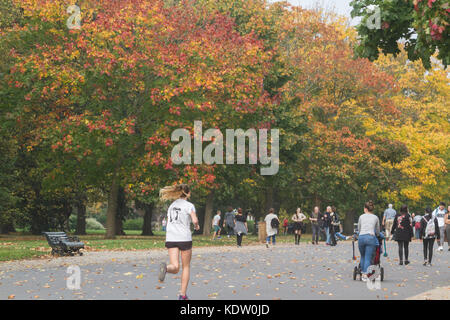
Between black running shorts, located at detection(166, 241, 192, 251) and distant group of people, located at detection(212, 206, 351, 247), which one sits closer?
black running shorts, located at detection(166, 241, 192, 251)

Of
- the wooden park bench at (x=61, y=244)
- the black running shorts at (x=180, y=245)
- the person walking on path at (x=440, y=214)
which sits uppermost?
the person walking on path at (x=440, y=214)

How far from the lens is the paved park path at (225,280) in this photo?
38.6ft

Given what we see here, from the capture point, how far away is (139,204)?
156ft

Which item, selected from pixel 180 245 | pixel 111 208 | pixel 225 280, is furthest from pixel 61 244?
pixel 111 208

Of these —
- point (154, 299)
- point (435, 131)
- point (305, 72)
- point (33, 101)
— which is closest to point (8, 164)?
point (33, 101)

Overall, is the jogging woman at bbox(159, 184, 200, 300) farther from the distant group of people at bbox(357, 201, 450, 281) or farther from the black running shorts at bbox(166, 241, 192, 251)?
the distant group of people at bbox(357, 201, 450, 281)

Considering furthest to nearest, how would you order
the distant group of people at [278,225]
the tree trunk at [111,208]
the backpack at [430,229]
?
the tree trunk at [111,208] < the distant group of people at [278,225] < the backpack at [430,229]

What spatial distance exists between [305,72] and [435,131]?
1208 centimetres

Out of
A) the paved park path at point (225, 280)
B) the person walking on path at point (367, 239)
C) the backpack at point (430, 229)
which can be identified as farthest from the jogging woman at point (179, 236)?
the backpack at point (430, 229)

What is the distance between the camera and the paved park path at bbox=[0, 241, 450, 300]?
1177cm

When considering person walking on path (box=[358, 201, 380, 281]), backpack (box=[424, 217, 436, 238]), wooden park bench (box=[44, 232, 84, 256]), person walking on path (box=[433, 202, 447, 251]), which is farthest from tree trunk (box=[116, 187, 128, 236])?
person walking on path (box=[358, 201, 380, 281])

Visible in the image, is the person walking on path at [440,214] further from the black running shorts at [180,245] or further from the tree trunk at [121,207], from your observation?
the tree trunk at [121,207]

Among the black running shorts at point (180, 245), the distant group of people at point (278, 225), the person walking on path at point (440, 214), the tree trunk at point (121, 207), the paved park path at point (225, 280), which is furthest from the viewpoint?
the tree trunk at point (121, 207)

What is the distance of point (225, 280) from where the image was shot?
1427 centimetres
